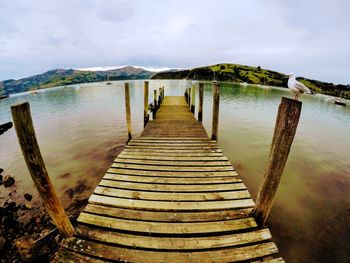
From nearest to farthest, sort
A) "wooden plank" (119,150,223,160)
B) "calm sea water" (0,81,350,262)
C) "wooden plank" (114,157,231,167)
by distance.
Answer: "calm sea water" (0,81,350,262), "wooden plank" (114,157,231,167), "wooden plank" (119,150,223,160)

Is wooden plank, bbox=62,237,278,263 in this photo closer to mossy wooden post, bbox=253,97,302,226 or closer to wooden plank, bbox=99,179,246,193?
mossy wooden post, bbox=253,97,302,226

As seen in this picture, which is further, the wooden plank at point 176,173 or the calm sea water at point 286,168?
the calm sea water at point 286,168

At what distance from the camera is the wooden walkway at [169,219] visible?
A: 269 cm

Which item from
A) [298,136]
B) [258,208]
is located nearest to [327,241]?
A: [258,208]

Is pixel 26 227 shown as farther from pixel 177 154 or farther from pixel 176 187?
pixel 177 154

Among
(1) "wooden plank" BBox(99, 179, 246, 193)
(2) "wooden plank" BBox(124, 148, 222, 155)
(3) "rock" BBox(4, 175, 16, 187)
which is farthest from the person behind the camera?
(3) "rock" BBox(4, 175, 16, 187)

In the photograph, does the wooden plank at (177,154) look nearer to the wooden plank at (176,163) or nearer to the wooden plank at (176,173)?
the wooden plank at (176,163)

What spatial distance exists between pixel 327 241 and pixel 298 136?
11.5 m

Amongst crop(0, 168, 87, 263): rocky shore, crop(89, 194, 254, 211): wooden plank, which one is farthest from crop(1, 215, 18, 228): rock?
crop(89, 194, 254, 211): wooden plank

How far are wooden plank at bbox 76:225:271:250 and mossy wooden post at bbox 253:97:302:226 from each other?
448mm

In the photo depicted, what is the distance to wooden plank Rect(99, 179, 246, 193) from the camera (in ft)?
13.5

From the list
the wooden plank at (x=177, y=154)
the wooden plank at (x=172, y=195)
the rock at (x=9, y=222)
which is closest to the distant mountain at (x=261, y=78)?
the wooden plank at (x=177, y=154)

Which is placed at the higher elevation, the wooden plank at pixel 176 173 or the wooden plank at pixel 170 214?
the wooden plank at pixel 176 173

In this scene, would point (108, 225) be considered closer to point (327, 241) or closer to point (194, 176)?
point (194, 176)
